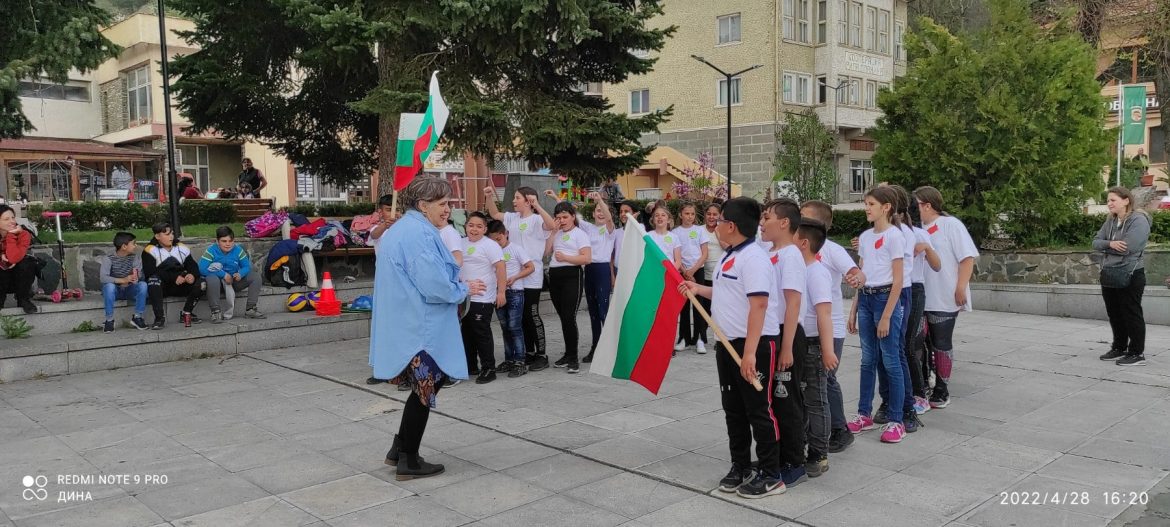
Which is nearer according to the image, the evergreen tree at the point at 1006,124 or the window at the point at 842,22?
the evergreen tree at the point at 1006,124

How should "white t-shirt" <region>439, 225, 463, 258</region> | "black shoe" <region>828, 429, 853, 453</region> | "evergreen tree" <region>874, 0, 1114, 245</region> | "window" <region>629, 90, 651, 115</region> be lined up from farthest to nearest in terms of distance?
"window" <region>629, 90, 651, 115</region>, "evergreen tree" <region>874, 0, 1114, 245</region>, "white t-shirt" <region>439, 225, 463, 258</region>, "black shoe" <region>828, 429, 853, 453</region>

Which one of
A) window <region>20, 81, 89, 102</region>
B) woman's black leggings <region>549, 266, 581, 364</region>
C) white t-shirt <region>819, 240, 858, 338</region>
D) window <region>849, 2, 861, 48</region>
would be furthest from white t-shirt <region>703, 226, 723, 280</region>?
window <region>20, 81, 89, 102</region>

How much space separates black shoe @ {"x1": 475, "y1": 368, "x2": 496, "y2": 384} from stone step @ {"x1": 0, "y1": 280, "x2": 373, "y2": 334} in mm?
4384

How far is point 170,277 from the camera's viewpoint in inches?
391

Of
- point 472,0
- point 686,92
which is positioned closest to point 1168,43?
point 686,92

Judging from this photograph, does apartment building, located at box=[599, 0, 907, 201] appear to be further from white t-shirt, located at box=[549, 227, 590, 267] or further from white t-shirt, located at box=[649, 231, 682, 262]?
white t-shirt, located at box=[549, 227, 590, 267]

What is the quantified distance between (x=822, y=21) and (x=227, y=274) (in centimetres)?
3375

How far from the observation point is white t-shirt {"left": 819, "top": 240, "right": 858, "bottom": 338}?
542 cm

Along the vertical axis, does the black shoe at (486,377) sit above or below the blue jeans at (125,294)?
below

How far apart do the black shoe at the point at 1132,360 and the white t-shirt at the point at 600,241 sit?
5.32 metres

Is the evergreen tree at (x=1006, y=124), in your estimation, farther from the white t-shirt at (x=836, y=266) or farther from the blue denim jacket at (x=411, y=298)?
the blue denim jacket at (x=411, y=298)

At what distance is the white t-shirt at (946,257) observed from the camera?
628 centimetres

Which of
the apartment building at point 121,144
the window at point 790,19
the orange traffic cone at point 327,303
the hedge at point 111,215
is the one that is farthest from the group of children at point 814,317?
the window at point 790,19

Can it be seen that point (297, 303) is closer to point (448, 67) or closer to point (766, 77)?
point (448, 67)
